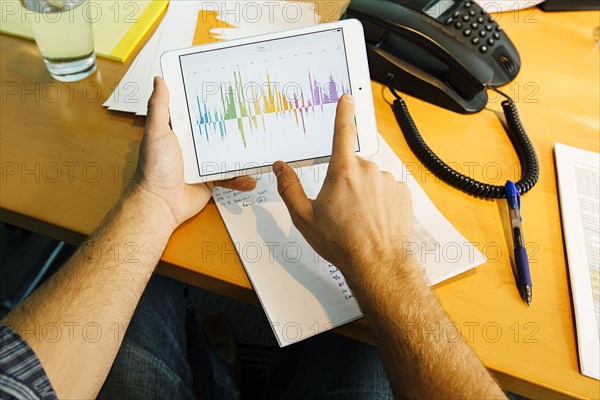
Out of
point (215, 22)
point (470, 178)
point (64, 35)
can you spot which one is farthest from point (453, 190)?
point (64, 35)

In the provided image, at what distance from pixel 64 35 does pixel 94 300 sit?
42 centimetres

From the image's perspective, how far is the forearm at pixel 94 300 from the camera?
506 millimetres

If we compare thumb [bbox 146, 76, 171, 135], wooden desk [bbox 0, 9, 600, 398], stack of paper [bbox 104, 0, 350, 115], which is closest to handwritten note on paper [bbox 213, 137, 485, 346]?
wooden desk [bbox 0, 9, 600, 398]

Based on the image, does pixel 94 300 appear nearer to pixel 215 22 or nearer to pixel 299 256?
pixel 299 256

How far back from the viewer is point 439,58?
2.36 ft

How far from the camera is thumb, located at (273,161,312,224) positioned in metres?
0.58

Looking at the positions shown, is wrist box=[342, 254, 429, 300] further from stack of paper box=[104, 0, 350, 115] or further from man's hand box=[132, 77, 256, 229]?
stack of paper box=[104, 0, 350, 115]

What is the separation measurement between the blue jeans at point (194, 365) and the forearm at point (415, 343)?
6.5 inches

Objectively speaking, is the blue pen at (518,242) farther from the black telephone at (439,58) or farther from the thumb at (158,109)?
the thumb at (158,109)

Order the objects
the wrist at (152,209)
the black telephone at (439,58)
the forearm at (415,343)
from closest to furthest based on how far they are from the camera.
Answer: the forearm at (415,343), the wrist at (152,209), the black telephone at (439,58)

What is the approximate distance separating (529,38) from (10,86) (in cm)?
94

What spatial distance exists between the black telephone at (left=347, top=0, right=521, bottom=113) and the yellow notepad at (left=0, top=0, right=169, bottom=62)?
38 cm

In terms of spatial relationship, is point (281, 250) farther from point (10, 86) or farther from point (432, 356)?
point (10, 86)

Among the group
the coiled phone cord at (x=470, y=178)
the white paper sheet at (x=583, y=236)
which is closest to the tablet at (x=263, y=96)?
the coiled phone cord at (x=470, y=178)
